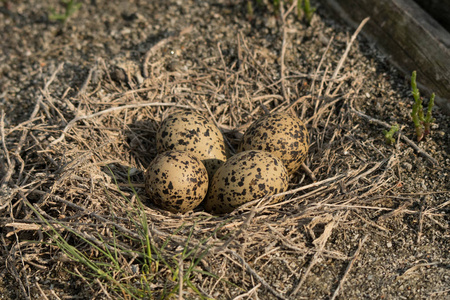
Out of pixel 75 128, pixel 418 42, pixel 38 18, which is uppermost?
pixel 418 42

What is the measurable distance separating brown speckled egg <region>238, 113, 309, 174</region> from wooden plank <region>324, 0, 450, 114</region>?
4.19 feet

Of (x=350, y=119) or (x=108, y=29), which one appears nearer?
(x=350, y=119)

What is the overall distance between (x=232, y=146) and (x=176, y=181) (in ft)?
3.30

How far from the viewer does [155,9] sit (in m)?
5.36

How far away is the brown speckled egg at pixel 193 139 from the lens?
3.66 m

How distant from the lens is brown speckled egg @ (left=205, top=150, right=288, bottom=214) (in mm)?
3336

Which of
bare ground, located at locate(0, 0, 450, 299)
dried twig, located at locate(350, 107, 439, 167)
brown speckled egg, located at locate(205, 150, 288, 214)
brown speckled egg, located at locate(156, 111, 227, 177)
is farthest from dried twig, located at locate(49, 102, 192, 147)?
dried twig, located at locate(350, 107, 439, 167)

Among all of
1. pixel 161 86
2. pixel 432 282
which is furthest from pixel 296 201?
pixel 161 86

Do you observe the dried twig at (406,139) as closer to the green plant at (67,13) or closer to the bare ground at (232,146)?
the bare ground at (232,146)

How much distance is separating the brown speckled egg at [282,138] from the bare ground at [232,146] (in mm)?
260

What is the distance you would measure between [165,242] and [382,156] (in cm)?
187

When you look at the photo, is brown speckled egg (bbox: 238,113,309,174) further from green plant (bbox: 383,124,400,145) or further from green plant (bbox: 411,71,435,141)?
green plant (bbox: 411,71,435,141)

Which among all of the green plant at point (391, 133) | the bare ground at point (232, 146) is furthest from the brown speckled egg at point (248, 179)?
the green plant at point (391, 133)

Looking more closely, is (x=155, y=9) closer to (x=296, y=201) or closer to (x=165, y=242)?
(x=296, y=201)
